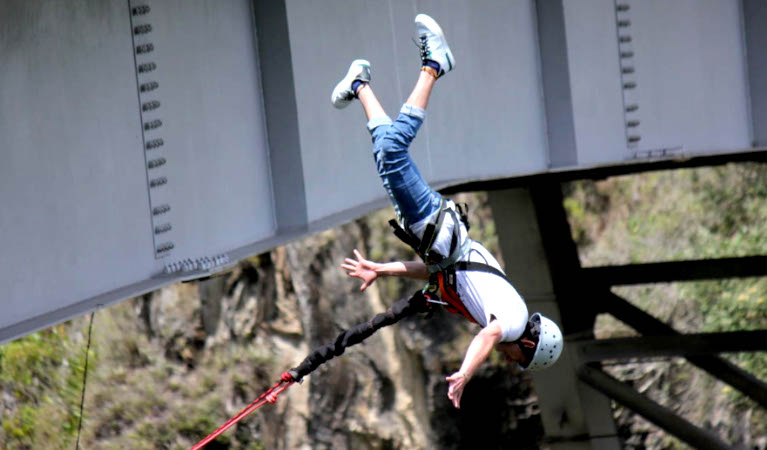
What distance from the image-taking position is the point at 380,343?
67.6 ft

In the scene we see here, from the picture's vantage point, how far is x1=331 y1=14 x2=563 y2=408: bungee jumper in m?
5.99

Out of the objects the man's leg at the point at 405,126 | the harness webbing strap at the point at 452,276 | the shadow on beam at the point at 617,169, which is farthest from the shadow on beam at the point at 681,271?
the man's leg at the point at 405,126

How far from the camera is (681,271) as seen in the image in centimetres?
1456

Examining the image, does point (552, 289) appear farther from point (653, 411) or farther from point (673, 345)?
point (653, 411)

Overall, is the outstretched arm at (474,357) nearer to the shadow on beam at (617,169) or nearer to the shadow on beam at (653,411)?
the shadow on beam at (617,169)

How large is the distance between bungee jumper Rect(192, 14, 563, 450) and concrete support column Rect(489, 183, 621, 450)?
7716 mm

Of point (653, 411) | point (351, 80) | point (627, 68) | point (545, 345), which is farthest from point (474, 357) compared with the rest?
point (653, 411)

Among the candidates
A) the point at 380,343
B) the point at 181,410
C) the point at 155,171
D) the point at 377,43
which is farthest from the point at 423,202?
the point at 181,410

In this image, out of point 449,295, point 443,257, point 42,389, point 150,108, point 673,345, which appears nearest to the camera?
point 443,257

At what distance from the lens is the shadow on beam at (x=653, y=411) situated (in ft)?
46.4

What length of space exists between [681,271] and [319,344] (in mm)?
7757

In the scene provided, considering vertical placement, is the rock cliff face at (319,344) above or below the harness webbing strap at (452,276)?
below

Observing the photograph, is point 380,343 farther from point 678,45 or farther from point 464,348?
point 678,45

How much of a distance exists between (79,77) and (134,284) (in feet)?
3.70
